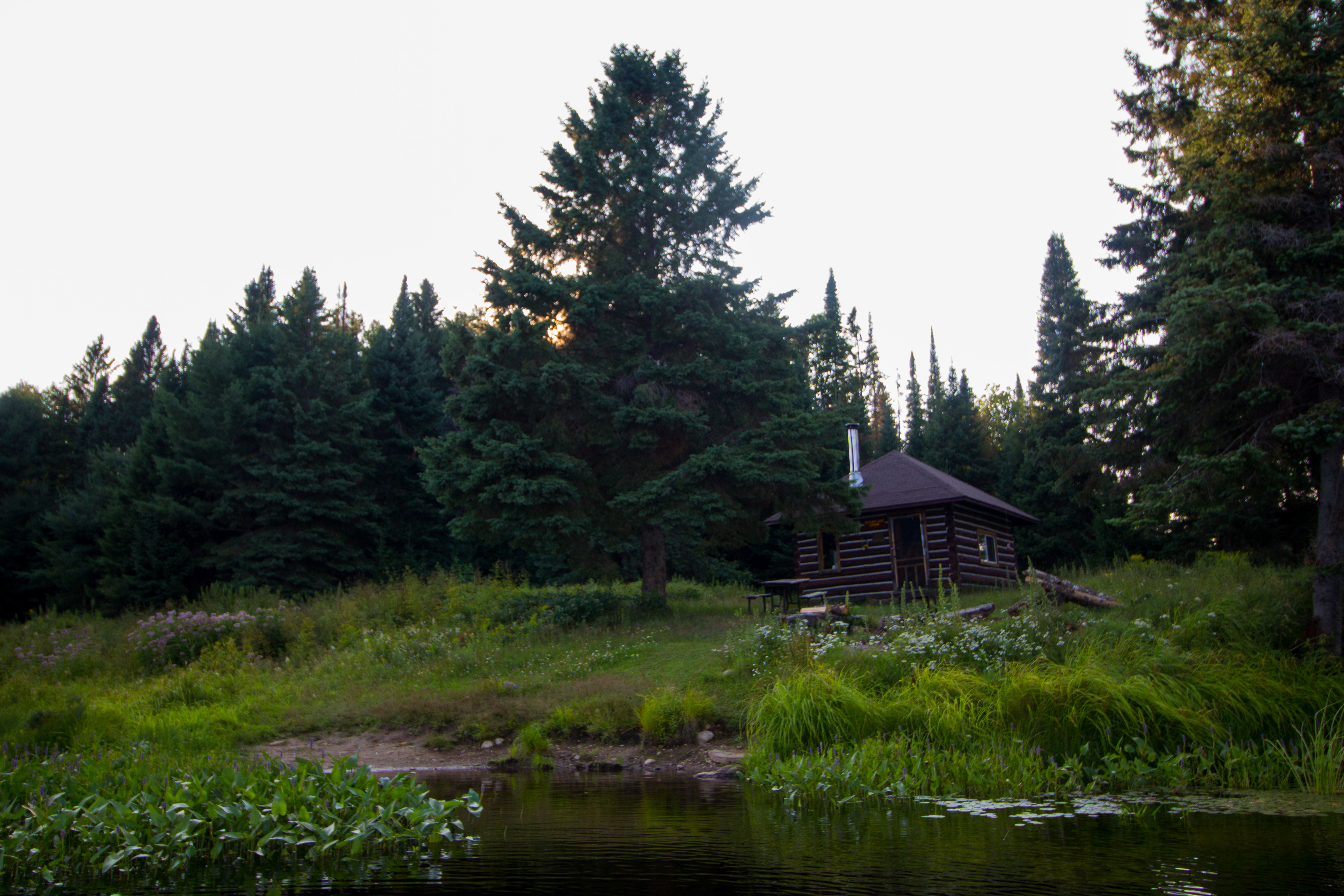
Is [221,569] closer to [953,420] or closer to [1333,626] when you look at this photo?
[1333,626]

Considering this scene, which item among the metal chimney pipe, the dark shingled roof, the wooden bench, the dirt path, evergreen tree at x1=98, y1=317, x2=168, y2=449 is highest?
evergreen tree at x1=98, y1=317, x2=168, y2=449

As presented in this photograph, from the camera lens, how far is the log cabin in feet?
76.0

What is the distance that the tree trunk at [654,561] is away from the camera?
18891mm

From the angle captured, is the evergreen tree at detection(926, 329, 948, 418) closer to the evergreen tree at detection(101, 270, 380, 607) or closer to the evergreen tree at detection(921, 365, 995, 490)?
the evergreen tree at detection(921, 365, 995, 490)

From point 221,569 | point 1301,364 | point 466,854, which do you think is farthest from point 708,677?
point 221,569

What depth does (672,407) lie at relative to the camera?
59.9 ft

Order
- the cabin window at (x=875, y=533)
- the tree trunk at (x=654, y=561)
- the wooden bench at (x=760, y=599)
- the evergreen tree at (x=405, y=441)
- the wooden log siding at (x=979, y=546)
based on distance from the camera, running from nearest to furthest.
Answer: the wooden bench at (x=760, y=599) < the tree trunk at (x=654, y=561) < the wooden log siding at (x=979, y=546) < the cabin window at (x=875, y=533) < the evergreen tree at (x=405, y=441)

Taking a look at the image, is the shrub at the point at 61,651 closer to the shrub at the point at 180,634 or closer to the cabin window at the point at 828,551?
the shrub at the point at 180,634

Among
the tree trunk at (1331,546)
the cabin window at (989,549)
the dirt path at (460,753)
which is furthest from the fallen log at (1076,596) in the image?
the cabin window at (989,549)

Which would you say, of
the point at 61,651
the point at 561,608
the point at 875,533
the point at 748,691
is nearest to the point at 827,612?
the point at 748,691

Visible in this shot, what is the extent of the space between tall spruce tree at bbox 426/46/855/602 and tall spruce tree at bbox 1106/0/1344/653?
748 cm

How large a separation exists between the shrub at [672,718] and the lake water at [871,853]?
3.64m

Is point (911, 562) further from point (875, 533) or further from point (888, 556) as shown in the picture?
point (875, 533)

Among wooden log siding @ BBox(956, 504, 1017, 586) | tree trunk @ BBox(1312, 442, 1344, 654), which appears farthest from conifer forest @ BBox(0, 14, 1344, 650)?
wooden log siding @ BBox(956, 504, 1017, 586)
